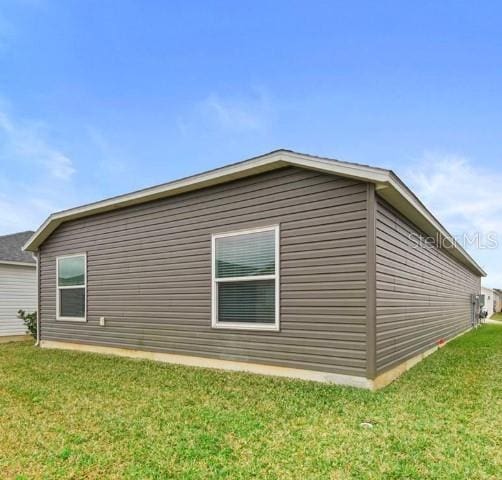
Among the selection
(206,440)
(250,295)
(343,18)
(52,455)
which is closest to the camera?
(52,455)

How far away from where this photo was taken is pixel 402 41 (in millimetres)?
8633

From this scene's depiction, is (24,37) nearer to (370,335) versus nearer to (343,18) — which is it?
(343,18)

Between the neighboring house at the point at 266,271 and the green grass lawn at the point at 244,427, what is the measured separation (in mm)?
534

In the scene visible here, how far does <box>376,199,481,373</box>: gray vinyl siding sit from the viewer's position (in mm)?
5160

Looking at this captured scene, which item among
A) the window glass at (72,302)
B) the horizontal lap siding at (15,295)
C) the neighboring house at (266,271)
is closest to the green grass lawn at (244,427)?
the neighboring house at (266,271)

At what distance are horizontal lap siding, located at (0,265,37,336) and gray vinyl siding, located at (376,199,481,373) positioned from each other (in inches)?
469

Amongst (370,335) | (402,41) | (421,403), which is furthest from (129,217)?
(402,41)

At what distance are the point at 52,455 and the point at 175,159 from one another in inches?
467

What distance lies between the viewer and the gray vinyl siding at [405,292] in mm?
5160

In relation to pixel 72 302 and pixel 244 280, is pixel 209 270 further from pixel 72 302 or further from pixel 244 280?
pixel 72 302

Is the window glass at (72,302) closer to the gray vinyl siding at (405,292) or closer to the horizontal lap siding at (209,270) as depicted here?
the horizontal lap siding at (209,270)

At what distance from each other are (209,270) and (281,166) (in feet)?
7.08

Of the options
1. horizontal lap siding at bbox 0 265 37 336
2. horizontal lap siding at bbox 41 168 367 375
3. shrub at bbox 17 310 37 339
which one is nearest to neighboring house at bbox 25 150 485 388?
horizontal lap siding at bbox 41 168 367 375

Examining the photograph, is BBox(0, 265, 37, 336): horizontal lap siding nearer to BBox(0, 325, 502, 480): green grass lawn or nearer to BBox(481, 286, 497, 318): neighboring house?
BBox(0, 325, 502, 480): green grass lawn
